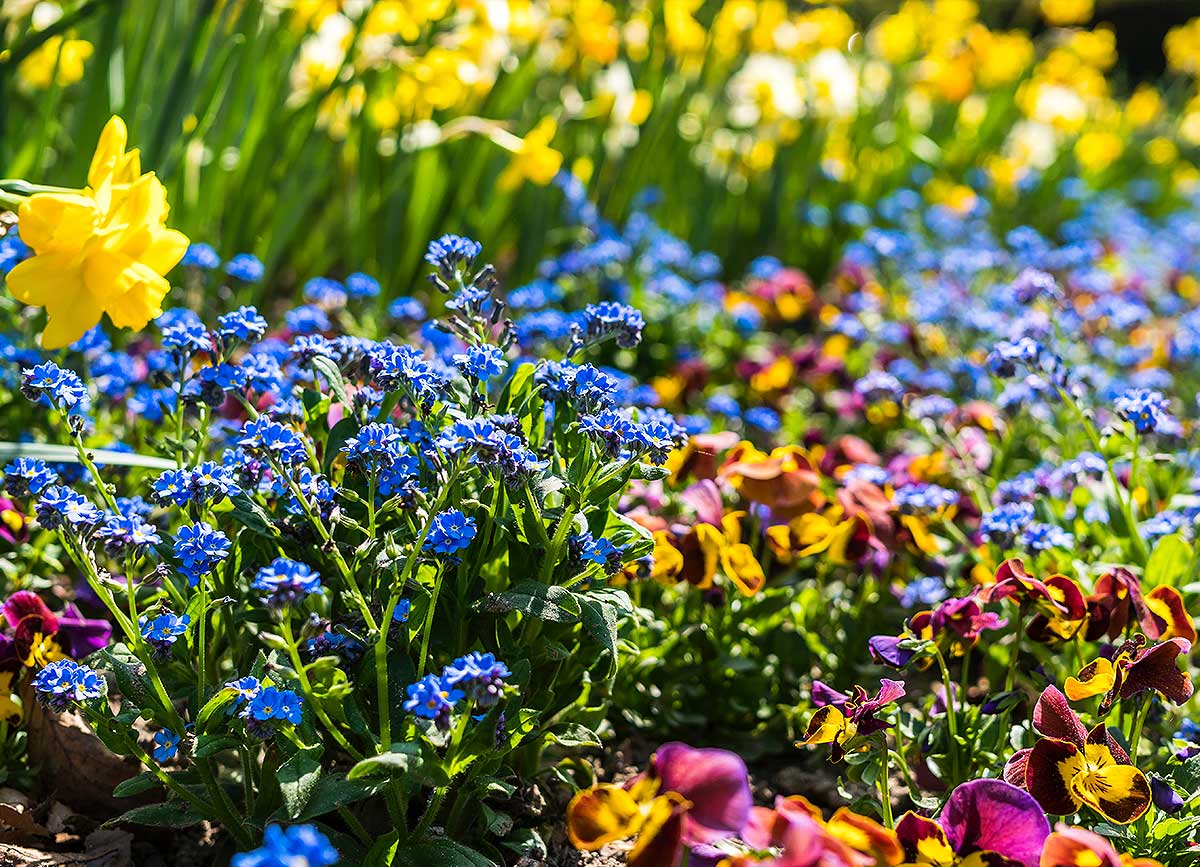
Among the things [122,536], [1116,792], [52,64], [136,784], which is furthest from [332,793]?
[52,64]

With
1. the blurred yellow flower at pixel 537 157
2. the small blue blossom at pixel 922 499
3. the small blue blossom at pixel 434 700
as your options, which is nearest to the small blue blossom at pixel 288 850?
the small blue blossom at pixel 434 700

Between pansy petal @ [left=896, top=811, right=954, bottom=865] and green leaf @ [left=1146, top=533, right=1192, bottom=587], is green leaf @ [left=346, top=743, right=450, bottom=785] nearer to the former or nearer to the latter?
pansy petal @ [left=896, top=811, right=954, bottom=865]

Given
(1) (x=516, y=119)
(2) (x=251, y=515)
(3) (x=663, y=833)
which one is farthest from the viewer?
(1) (x=516, y=119)

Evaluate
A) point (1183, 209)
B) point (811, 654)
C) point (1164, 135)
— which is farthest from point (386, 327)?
point (1164, 135)

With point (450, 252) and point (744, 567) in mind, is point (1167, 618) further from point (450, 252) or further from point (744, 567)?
point (450, 252)

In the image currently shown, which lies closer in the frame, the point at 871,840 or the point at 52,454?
the point at 871,840

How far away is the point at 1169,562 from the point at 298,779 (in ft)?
4.61

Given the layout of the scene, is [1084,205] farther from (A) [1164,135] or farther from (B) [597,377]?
(B) [597,377]

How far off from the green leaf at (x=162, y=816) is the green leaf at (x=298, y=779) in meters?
0.18

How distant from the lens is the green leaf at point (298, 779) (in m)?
1.29

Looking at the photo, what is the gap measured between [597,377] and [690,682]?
0.67m

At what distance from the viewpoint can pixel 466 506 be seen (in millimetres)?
1449

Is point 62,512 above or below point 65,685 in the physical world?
above

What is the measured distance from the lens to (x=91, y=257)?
4.64 feet
